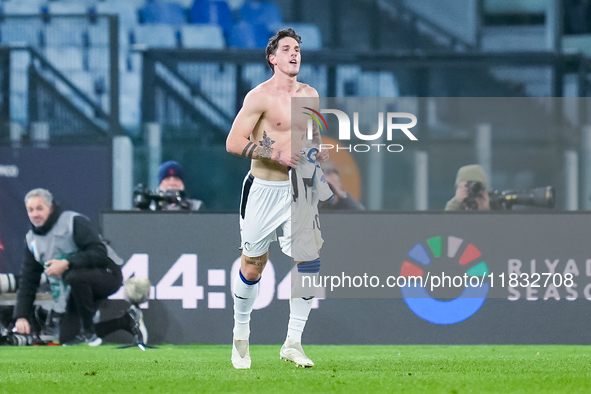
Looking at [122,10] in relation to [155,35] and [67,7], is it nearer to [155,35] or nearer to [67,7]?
[155,35]

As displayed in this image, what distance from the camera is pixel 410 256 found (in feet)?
22.3

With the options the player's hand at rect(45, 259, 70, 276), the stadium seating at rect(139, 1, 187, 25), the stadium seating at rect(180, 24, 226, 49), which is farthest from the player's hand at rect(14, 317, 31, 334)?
the stadium seating at rect(139, 1, 187, 25)

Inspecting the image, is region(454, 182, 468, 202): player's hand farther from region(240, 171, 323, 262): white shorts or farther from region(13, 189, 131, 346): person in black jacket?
region(13, 189, 131, 346): person in black jacket

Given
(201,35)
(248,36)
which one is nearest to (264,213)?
(248,36)

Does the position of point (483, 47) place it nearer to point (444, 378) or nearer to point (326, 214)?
point (326, 214)

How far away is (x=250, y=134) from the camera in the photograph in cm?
495

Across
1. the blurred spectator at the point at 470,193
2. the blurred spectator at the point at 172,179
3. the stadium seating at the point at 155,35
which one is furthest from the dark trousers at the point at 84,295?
the stadium seating at the point at 155,35

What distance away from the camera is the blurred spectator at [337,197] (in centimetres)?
696

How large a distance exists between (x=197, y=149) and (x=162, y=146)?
0.34 m

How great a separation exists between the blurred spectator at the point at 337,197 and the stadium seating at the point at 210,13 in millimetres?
4872

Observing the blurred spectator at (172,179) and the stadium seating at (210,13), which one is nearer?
the blurred spectator at (172,179)

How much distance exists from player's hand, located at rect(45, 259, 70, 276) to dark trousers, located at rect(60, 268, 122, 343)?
64mm

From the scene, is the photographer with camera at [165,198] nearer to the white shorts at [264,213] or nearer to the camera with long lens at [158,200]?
the camera with long lens at [158,200]

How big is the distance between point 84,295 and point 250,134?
245cm
